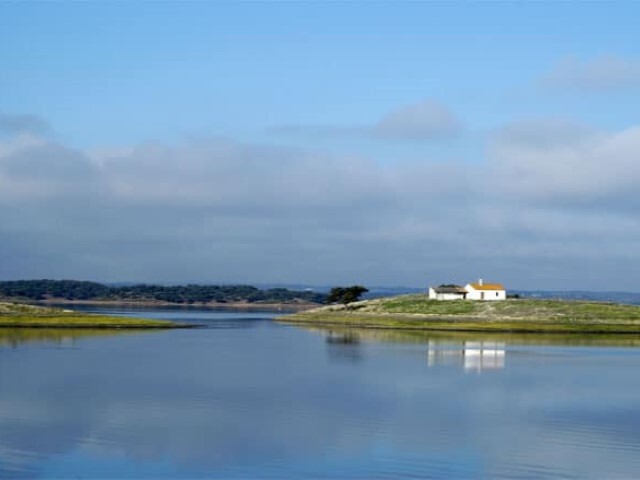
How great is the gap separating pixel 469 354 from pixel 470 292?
59789 mm

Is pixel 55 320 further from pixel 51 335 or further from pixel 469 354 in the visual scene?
pixel 469 354

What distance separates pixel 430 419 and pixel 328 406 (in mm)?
4669

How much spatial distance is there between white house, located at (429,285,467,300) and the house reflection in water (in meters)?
45.0

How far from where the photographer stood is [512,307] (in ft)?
369

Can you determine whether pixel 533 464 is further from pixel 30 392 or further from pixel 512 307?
pixel 512 307

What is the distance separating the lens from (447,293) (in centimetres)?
12675

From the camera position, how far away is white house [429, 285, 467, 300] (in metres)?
126

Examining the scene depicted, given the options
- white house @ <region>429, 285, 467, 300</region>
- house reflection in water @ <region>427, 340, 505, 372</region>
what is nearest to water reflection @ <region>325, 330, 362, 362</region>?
house reflection in water @ <region>427, 340, 505, 372</region>

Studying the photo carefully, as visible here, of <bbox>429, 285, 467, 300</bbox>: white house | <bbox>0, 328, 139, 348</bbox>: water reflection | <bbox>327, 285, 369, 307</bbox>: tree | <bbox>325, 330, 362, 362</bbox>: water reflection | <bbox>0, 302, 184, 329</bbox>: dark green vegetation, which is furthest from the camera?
<bbox>327, 285, 369, 307</bbox>: tree

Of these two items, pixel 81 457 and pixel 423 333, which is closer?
pixel 81 457

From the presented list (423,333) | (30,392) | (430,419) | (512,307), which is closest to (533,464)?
(430,419)

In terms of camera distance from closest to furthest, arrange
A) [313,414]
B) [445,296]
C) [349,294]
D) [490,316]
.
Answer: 1. [313,414]
2. [490,316]
3. [445,296]
4. [349,294]

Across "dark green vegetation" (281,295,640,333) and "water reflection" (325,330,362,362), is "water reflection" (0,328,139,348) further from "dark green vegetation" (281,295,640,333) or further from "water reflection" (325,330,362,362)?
"dark green vegetation" (281,295,640,333)

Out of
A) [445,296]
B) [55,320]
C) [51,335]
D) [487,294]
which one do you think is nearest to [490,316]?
[487,294]
